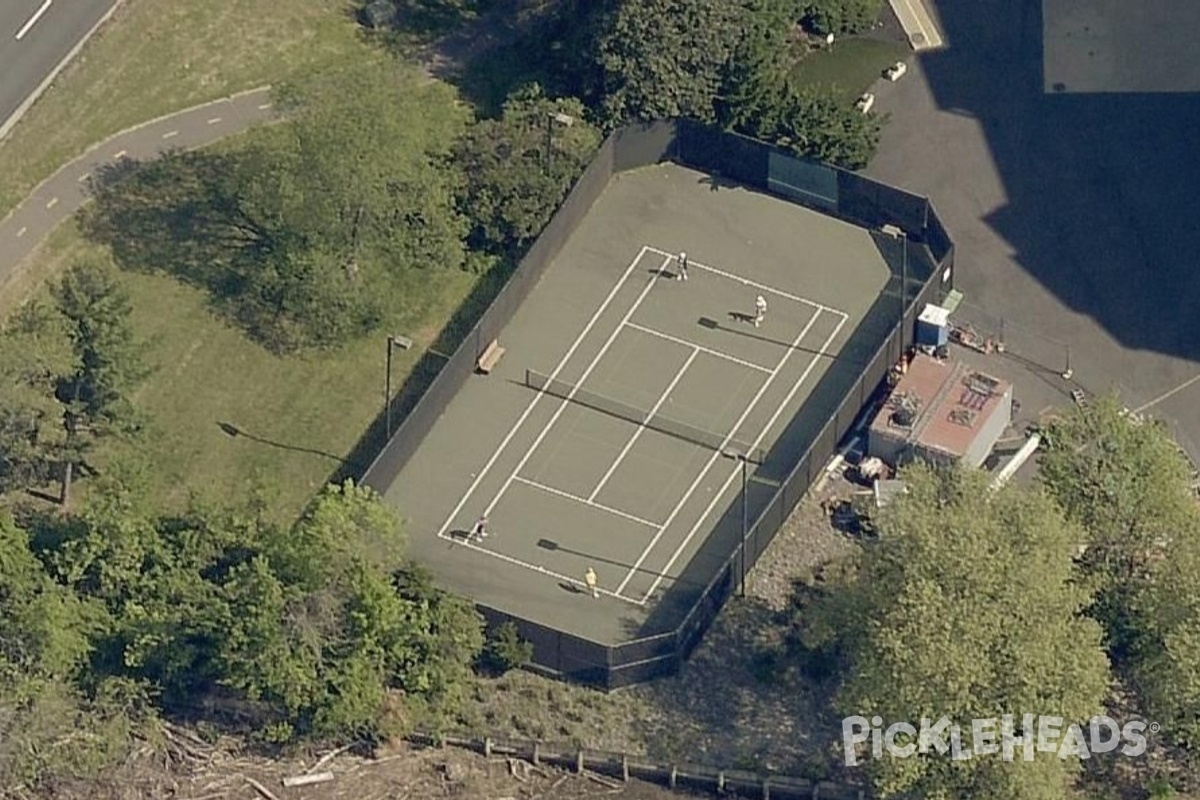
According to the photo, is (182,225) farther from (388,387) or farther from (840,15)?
(840,15)

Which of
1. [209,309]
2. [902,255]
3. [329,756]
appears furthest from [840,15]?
[329,756]

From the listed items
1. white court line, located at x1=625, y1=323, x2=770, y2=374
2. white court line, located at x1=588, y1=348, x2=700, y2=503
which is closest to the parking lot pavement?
white court line, located at x1=625, y1=323, x2=770, y2=374

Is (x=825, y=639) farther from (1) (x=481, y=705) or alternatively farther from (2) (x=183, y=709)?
(2) (x=183, y=709)

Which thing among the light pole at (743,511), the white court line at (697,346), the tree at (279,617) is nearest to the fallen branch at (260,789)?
the tree at (279,617)

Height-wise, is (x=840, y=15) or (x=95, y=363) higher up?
(x=95, y=363)

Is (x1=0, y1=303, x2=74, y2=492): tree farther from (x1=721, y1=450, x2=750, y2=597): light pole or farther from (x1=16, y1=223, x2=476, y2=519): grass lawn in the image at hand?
(x1=721, y1=450, x2=750, y2=597): light pole


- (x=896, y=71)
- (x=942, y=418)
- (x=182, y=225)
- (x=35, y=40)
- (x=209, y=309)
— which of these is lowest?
(x=942, y=418)
